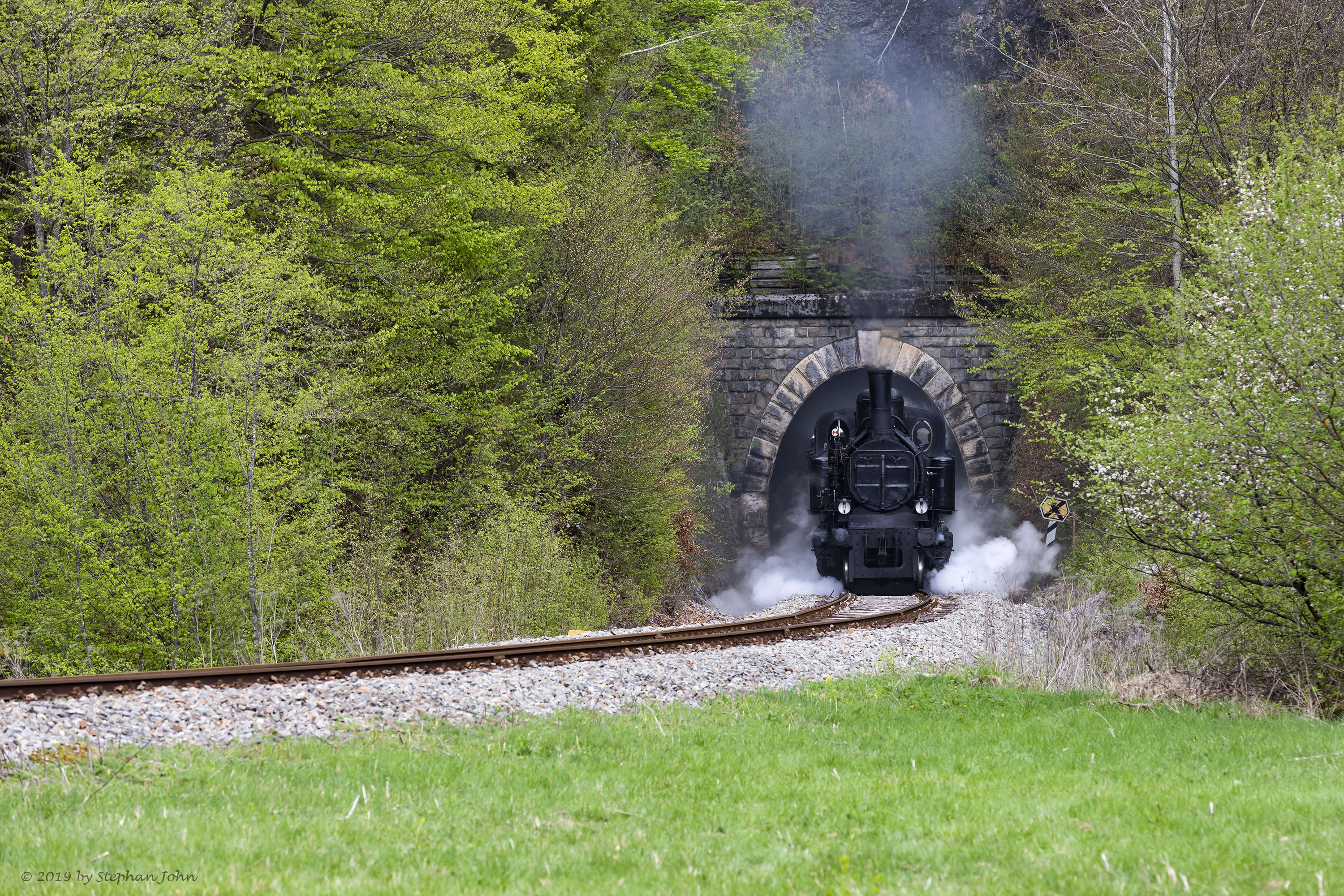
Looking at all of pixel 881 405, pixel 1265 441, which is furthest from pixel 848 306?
pixel 1265 441

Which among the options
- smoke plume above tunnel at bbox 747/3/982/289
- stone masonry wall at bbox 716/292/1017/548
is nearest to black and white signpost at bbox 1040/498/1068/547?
stone masonry wall at bbox 716/292/1017/548

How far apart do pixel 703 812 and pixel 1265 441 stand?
6.23 metres

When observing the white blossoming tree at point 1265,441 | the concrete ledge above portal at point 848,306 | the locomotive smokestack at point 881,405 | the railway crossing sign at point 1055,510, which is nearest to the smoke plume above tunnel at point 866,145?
the concrete ledge above portal at point 848,306

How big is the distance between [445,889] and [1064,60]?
30.1 meters

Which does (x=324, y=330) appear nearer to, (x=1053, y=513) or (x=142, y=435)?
(x=142, y=435)

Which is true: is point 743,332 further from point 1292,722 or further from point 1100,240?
point 1292,722

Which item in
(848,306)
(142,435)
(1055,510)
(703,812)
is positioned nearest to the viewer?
(703,812)

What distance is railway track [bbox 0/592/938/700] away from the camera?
8562mm

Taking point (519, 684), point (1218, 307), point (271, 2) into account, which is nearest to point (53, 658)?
point (519, 684)

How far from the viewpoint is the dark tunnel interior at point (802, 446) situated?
3438cm

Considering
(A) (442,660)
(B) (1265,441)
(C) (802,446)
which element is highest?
(B) (1265,441)

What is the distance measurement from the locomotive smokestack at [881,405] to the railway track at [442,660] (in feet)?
31.3

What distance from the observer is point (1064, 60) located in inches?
1179

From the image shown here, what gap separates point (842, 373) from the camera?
30.9 meters
